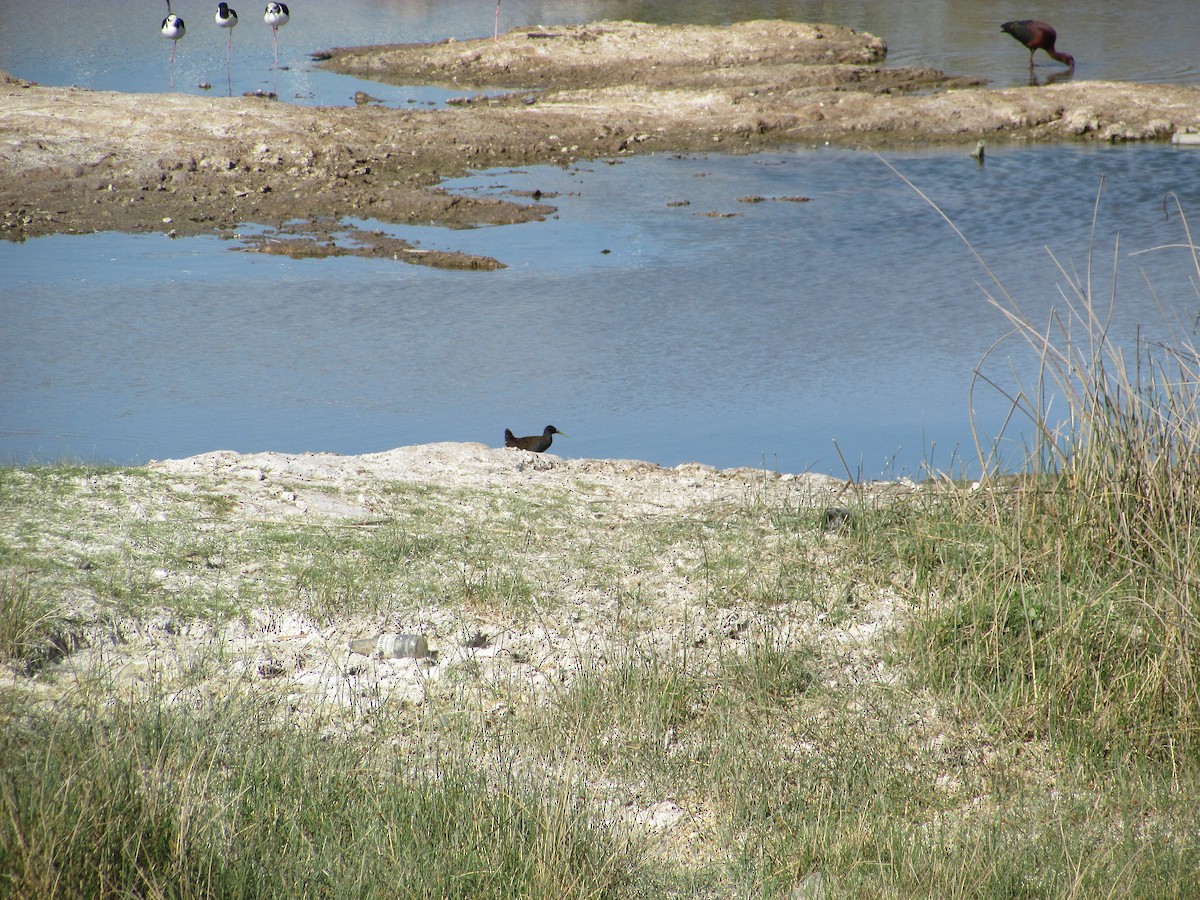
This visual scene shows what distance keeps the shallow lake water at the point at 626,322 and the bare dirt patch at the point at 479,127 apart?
2.95 feet

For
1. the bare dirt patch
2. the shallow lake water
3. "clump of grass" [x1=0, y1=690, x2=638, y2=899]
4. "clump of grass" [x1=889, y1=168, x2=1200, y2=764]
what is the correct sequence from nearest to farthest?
"clump of grass" [x1=0, y1=690, x2=638, y2=899] < "clump of grass" [x1=889, y1=168, x2=1200, y2=764] < the shallow lake water < the bare dirt patch

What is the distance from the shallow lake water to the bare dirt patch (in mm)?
898

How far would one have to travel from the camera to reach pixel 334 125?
15.1 meters

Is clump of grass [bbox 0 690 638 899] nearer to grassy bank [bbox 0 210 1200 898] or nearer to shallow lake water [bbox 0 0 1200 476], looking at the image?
grassy bank [bbox 0 210 1200 898]

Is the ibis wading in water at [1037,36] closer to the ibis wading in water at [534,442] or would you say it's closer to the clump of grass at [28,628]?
the ibis wading in water at [534,442]

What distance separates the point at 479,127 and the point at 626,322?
7974mm

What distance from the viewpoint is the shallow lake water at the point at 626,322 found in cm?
741

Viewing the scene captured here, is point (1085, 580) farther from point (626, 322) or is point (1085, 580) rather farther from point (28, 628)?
point (626, 322)

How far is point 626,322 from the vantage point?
9320 mm

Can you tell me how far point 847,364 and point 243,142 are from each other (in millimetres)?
8862

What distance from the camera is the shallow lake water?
7.41 meters

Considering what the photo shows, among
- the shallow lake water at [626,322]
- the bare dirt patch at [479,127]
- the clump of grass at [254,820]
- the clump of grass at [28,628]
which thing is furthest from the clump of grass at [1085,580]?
the bare dirt patch at [479,127]

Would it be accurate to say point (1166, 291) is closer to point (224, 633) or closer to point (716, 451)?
point (716, 451)

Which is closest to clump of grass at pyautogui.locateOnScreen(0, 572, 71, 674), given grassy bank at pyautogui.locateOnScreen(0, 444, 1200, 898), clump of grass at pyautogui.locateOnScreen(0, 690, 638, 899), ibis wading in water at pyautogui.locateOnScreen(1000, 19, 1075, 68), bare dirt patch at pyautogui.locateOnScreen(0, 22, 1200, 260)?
grassy bank at pyautogui.locateOnScreen(0, 444, 1200, 898)
